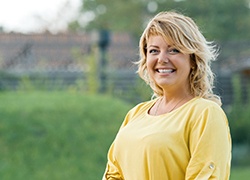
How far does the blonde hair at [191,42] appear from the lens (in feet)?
8.59

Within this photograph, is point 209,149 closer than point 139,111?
Yes

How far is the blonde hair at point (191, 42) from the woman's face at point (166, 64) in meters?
0.02

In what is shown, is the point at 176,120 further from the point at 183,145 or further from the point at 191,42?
the point at 191,42

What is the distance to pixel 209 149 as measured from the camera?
2506 mm

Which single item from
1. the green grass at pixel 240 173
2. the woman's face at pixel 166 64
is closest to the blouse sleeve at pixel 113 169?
the woman's face at pixel 166 64

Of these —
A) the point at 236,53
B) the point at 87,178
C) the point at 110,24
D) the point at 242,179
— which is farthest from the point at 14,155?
the point at 110,24

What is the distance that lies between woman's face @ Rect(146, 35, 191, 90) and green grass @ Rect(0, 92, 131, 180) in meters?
5.38

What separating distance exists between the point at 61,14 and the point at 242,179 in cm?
1458

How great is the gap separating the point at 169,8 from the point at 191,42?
17.2 m

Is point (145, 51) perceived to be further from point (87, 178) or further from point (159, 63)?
point (87, 178)

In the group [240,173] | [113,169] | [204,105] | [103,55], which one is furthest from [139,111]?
[103,55]

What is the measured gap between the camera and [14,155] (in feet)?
26.9

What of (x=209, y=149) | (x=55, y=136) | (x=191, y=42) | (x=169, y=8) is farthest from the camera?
(x=169, y=8)

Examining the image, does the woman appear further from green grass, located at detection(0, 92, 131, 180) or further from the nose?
green grass, located at detection(0, 92, 131, 180)
